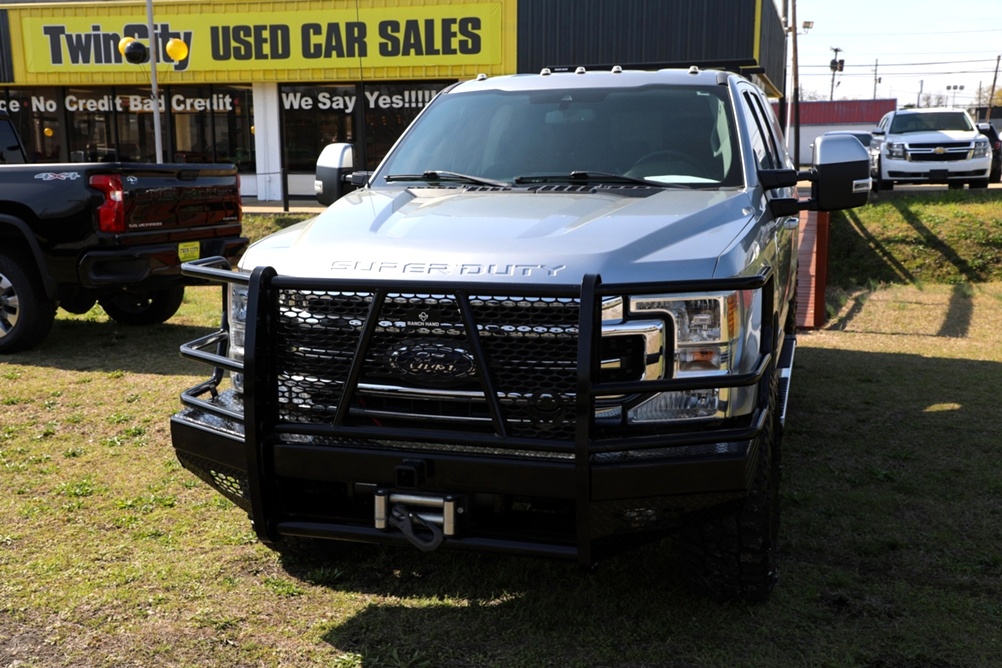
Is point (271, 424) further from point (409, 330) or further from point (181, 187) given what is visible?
point (181, 187)

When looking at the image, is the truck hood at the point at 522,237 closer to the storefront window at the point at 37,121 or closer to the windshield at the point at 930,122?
the windshield at the point at 930,122

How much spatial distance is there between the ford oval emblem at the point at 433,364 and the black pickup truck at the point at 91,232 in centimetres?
536

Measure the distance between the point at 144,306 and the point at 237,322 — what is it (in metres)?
6.59

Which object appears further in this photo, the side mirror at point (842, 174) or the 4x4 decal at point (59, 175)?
the 4x4 decal at point (59, 175)

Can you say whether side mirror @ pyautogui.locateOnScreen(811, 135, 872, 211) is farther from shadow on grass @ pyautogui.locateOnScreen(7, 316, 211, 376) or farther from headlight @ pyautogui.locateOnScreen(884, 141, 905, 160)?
headlight @ pyautogui.locateOnScreen(884, 141, 905, 160)

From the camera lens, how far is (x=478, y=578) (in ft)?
13.5

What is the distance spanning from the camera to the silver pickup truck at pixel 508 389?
3121 millimetres

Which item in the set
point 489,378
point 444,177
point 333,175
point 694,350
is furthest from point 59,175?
point 694,350

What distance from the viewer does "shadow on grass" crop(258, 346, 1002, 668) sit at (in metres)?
3.50

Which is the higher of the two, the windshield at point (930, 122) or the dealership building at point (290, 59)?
the dealership building at point (290, 59)

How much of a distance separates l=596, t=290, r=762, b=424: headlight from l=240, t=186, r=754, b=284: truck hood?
97mm

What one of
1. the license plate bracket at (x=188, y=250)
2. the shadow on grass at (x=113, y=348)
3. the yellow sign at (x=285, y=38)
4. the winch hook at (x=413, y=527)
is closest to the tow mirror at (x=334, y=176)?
the winch hook at (x=413, y=527)

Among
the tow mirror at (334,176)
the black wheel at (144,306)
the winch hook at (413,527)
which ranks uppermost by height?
the tow mirror at (334,176)

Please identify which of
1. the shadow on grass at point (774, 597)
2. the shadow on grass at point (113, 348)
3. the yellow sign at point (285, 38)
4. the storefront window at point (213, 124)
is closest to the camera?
the shadow on grass at point (774, 597)
